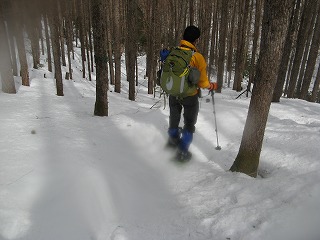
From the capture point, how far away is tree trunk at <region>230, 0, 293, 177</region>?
376cm

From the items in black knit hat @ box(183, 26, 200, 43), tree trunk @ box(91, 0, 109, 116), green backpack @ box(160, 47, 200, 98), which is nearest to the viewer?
green backpack @ box(160, 47, 200, 98)

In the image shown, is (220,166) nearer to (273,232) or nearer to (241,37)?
(273,232)

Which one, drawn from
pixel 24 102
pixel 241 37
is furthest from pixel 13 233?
pixel 241 37

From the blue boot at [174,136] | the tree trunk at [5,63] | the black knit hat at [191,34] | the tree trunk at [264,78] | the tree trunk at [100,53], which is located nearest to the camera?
the tree trunk at [264,78]

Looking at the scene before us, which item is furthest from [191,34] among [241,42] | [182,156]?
[241,42]

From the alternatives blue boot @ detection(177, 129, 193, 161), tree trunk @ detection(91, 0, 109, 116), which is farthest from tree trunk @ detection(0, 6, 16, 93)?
blue boot @ detection(177, 129, 193, 161)

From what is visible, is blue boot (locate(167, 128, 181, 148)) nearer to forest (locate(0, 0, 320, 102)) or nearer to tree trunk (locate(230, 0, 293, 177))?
tree trunk (locate(230, 0, 293, 177))

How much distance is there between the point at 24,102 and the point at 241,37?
1326 cm

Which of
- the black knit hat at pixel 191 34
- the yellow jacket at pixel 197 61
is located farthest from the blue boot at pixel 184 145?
the black knit hat at pixel 191 34

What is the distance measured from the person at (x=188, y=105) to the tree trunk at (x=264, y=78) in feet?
3.25

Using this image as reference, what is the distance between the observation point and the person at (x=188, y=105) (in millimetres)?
4664

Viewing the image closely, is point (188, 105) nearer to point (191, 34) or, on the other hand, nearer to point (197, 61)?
point (197, 61)

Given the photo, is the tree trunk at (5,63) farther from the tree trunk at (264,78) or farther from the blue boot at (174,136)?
the tree trunk at (264,78)

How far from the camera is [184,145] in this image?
526 cm
